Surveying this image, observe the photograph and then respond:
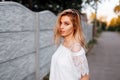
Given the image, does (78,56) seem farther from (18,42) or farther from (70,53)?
(18,42)

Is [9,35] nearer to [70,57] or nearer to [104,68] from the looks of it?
[70,57]

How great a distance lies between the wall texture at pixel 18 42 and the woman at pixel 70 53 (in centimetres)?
154

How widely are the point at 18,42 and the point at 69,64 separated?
7.64 feet

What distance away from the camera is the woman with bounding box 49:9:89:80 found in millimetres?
2691

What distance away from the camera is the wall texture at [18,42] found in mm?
4242

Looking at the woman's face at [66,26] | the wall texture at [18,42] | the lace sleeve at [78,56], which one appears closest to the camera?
the lace sleeve at [78,56]

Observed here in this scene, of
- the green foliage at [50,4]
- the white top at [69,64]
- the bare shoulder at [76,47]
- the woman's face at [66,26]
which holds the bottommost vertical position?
the white top at [69,64]

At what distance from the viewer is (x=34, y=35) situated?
6172mm

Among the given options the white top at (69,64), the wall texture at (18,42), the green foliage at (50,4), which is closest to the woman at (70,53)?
the white top at (69,64)

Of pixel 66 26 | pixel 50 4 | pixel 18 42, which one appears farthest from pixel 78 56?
pixel 50 4

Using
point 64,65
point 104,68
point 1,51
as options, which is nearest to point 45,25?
point 1,51

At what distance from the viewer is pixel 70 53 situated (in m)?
2.71

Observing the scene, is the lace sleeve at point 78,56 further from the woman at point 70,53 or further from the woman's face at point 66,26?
the woman's face at point 66,26

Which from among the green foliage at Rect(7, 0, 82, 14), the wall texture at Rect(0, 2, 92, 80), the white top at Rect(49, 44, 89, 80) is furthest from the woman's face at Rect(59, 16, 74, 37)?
the green foliage at Rect(7, 0, 82, 14)
